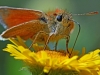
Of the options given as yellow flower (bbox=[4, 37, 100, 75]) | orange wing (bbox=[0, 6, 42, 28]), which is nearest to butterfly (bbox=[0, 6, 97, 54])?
orange wing (bbox=[0, 6, 42, 28])

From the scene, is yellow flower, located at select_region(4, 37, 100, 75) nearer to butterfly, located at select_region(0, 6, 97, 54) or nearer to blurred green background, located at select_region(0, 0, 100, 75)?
butterfly, located at select_region(0, 6, 97, 54)

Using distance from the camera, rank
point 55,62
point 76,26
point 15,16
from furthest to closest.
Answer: point 76,26, point 15,16, point 55,62

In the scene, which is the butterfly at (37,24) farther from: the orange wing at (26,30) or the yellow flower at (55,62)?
the yellow flower at (55,62)

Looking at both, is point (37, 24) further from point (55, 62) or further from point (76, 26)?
point (76, 26)

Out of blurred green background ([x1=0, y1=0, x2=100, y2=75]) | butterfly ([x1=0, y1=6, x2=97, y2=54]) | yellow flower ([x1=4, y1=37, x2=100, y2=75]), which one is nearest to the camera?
yellow flower ([x1=4, y1=37, x2=100, y2=75])

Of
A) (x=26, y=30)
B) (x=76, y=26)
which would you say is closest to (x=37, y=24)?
(x=26, y=30)

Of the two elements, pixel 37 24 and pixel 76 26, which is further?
pixel 76 26

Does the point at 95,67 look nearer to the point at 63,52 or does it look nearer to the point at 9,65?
the point at 63,52
